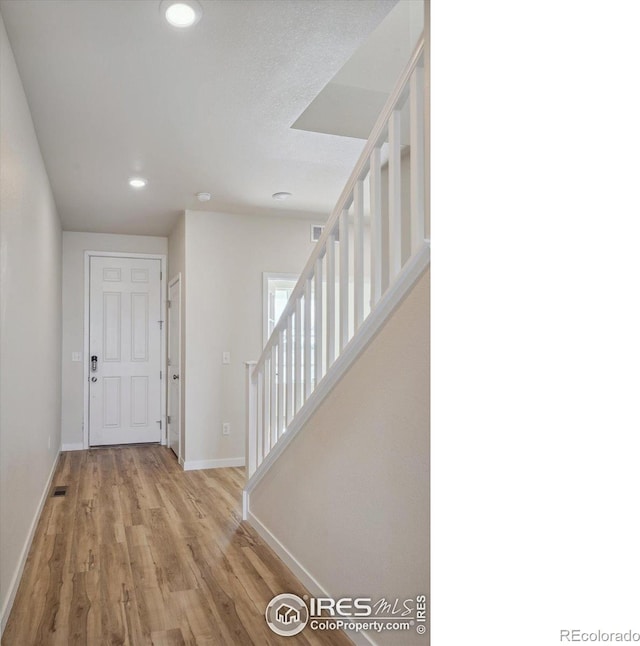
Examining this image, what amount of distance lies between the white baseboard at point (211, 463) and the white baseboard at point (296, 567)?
1.71 metres

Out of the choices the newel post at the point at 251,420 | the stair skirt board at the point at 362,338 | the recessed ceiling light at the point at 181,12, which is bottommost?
the newel post at the point at 251,420

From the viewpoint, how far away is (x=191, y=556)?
2977 mm

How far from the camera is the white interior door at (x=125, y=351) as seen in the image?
6176 mm

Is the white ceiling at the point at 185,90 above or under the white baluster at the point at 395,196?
above

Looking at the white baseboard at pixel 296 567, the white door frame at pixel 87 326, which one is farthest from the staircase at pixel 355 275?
the white door frame at pixel 87 326

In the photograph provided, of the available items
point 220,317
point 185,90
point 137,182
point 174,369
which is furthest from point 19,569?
point 174,369

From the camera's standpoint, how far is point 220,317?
532cm

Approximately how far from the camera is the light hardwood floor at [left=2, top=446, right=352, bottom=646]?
220 centimetres

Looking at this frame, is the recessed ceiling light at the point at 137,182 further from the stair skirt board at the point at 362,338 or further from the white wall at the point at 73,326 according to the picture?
the stair skirt board at the point at 362,338

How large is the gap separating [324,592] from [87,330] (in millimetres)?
4741

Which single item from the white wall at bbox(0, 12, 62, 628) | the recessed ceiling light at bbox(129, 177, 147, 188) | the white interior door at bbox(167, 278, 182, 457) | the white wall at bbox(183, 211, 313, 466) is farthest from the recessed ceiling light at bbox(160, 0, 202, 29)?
the white interior door at bbox(167, 278, 182, 457)

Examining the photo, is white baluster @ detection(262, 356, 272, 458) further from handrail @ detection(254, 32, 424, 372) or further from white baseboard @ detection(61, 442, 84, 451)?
white baseboard @ detection(61, 442, 84, 451)

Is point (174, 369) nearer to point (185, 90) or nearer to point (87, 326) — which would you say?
point (87, 326)
